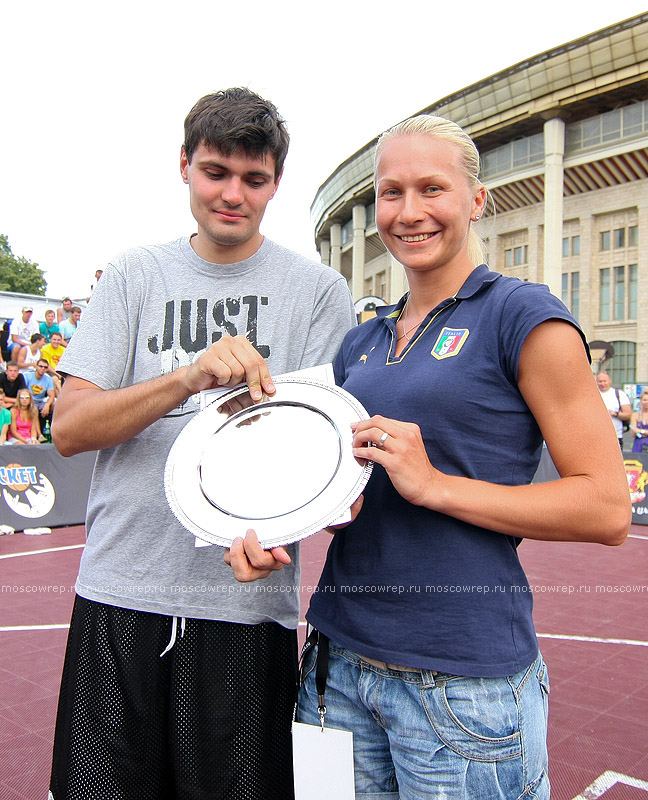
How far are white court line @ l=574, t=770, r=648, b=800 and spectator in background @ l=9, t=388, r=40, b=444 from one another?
1070 centimetres

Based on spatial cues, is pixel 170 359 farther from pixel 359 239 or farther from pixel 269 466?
pixel 359 239

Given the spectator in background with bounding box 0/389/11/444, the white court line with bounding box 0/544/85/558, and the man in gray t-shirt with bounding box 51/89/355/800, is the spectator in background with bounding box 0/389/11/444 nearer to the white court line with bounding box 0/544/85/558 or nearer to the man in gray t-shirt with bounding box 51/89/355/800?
the white court line with bounding box 0/544/85/558

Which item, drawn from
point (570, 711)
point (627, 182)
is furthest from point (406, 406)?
point (627, 182)

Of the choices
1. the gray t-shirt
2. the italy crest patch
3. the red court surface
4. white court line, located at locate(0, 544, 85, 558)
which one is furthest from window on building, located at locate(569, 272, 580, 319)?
the italy crest patch

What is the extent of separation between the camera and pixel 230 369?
1712 mm

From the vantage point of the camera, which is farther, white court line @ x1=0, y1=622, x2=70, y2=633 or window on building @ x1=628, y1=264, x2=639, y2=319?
window on building @ x1=628, y1=264, x2=639, y2=319

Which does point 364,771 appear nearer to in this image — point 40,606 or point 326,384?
point 326,384

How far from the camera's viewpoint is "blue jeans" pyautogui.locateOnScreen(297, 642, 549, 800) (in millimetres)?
1530

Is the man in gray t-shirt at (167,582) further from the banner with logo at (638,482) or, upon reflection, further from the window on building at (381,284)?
the window on building at (381,284)

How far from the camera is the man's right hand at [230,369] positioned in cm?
172

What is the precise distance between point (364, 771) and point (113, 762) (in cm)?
70

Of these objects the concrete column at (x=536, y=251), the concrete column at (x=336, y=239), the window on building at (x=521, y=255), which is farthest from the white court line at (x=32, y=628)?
the concrete column at (x=336, y=239)

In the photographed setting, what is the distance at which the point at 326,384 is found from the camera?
179cm

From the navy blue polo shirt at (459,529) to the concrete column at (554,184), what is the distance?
38.2m
